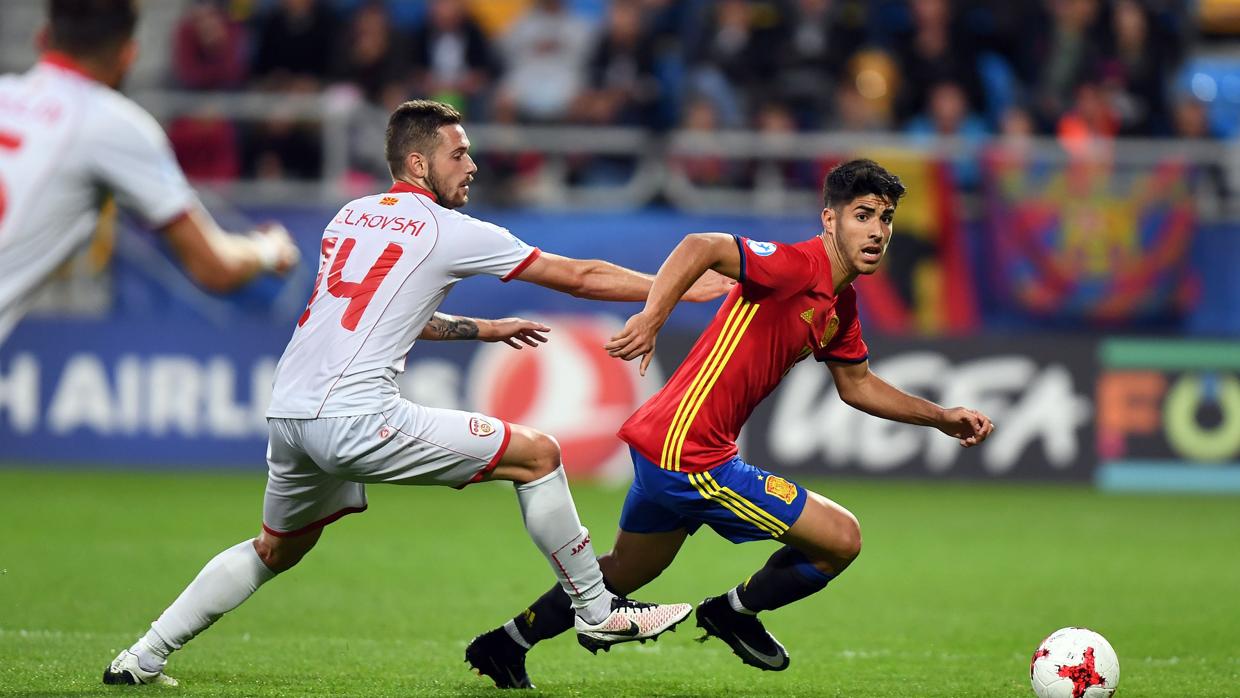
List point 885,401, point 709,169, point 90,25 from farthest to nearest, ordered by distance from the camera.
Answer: point 709,169
point 885,401
point 90,25

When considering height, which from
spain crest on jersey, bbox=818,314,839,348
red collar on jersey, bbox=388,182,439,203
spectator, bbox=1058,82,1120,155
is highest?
spectator, bbox=1058,82,1120,155

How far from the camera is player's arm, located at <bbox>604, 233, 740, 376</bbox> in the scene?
5.78 meters

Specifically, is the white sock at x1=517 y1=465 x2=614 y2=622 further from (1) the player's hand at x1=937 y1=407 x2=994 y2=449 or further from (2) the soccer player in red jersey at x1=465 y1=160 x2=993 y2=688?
(1) the player's hand at x1=937 y1=407 x2=994 y2=449

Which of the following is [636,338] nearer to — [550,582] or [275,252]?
[275,252]

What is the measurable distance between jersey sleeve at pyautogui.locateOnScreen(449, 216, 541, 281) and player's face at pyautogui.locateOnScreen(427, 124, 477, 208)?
0.60 feet

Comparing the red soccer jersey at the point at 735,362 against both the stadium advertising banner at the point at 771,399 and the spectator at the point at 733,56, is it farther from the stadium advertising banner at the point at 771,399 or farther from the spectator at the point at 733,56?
the spectator at the point at 733,56

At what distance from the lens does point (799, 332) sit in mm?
6387

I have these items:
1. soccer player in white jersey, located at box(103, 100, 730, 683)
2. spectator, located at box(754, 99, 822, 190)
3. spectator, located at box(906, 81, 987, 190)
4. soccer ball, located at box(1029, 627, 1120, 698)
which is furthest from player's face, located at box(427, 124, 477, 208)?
spectator, located at box(906, 81, 987, 190)

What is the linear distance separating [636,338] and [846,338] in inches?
50.6

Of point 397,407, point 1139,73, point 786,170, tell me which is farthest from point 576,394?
point 397,407

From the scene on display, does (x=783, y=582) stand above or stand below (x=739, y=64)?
below

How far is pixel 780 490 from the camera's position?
6250 millimetres

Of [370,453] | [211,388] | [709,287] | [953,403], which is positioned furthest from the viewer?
[211,388]

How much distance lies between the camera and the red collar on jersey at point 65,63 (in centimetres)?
525
